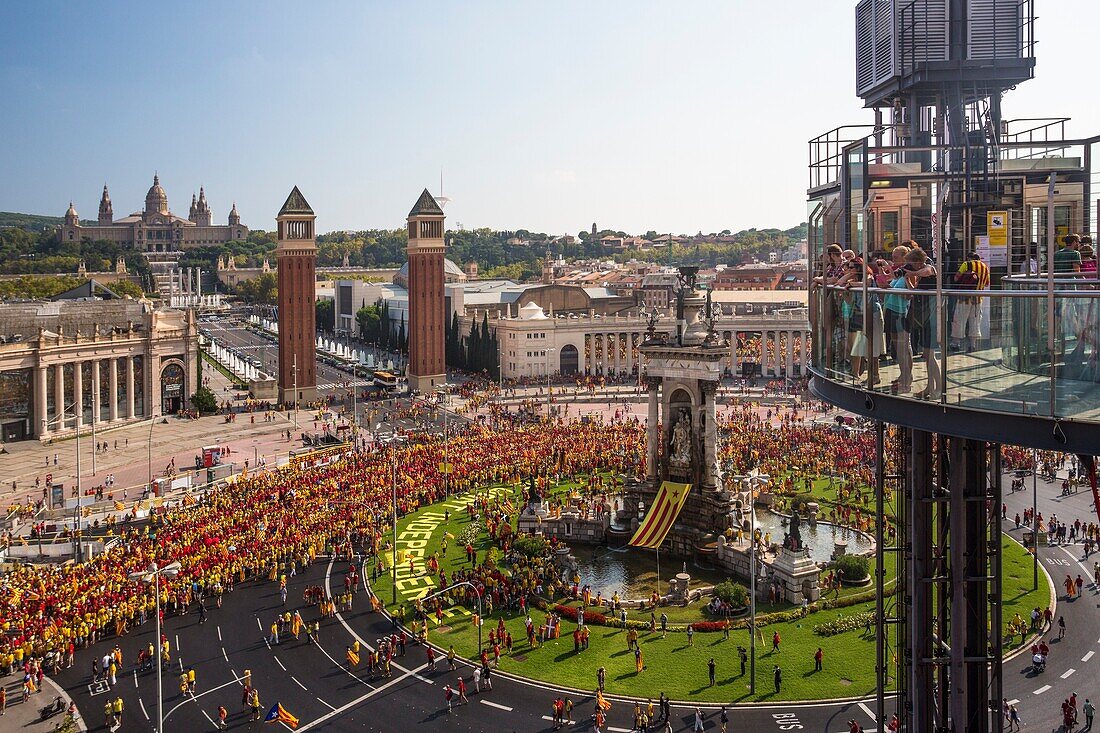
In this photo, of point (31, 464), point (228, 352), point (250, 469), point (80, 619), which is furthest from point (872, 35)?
point (228, 352)

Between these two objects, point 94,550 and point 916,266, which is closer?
point 916,266

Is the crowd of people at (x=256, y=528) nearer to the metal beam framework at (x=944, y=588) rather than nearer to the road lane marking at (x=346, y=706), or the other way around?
the road lane marking at (x=346, y=706)

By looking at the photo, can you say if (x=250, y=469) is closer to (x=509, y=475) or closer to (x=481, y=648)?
(x=509, y=475)

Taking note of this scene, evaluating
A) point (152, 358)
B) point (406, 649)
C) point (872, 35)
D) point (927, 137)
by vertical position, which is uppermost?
point (872, 35)

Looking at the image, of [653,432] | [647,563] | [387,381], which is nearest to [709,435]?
[653,432]

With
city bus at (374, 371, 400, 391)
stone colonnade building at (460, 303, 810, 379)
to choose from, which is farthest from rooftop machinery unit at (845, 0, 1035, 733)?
city bus at (374, 371, 400, 391)

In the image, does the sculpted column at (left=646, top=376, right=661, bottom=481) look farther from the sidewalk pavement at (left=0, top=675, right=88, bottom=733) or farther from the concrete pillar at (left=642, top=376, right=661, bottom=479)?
the sidewalk pavement at (left=0, top=675, right=88, bottom=733)

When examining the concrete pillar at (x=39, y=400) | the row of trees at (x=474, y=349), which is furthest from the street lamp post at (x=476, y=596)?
the row of trees at (x=474, y=349)
